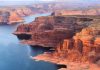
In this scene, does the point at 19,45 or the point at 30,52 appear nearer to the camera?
the point at 30,52

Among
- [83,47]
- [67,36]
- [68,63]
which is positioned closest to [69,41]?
[83,47]

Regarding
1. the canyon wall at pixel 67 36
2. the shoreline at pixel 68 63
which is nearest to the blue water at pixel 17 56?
the shoreline at pixel 68 63

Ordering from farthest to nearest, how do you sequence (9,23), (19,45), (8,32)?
1. (9,23)
2. (8,32)
3. (19,45)

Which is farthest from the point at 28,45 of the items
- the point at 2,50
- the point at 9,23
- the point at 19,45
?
the point at 9,23

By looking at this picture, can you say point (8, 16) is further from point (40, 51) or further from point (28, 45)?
point (40, 51)

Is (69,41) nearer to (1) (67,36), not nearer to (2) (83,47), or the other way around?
(2) (83,47)

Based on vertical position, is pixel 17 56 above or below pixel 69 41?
below

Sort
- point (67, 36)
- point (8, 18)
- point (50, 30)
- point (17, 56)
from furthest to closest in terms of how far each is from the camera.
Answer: point (8, 18) < point (50, 30) < point (67, 36) < point (17, 56)

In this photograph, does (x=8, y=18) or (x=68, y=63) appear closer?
(x=68, y=63)

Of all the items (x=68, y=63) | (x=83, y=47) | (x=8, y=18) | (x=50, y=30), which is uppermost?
(x=83, y=47)
